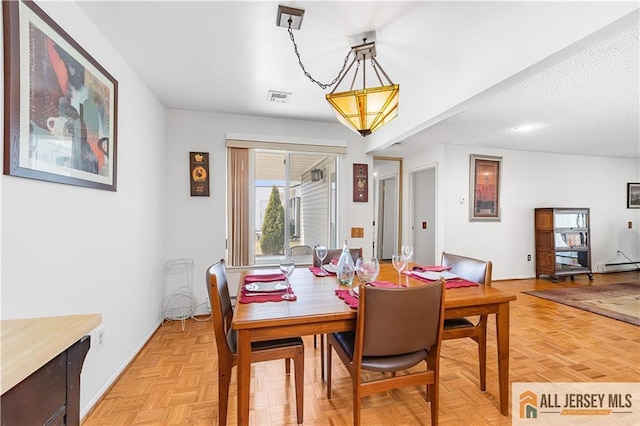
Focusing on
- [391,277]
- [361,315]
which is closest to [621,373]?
[391,277]

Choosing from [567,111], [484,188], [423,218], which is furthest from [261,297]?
[423,218]

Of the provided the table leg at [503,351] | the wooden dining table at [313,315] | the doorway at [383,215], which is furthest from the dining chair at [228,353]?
the doorway at [383,215]

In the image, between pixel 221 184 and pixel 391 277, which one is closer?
pixel 391 277

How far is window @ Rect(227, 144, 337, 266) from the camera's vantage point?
367 cm

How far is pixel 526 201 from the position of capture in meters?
5.14

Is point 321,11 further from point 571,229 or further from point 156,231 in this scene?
point 571,229

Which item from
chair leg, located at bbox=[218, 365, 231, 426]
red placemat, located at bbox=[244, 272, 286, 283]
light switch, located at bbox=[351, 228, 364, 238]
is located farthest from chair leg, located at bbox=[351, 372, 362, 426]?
light switch, located at bbox=[351, 228, 364, 238]

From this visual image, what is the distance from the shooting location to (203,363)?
2.35 metres

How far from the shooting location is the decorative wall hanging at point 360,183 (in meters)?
4.12

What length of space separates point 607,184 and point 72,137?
26.7 feet

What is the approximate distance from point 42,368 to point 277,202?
3271mm

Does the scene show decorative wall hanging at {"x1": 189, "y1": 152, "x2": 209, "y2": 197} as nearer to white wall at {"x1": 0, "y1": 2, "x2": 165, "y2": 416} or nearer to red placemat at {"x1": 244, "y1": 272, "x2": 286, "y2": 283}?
white wall at {"x1": 0, "y1": 2, "x2": 165, "y2": 416}

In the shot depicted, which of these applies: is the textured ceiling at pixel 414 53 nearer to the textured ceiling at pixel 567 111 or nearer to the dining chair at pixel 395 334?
the textured ceiling at pixel 567 111

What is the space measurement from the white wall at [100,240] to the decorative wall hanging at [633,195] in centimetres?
844
